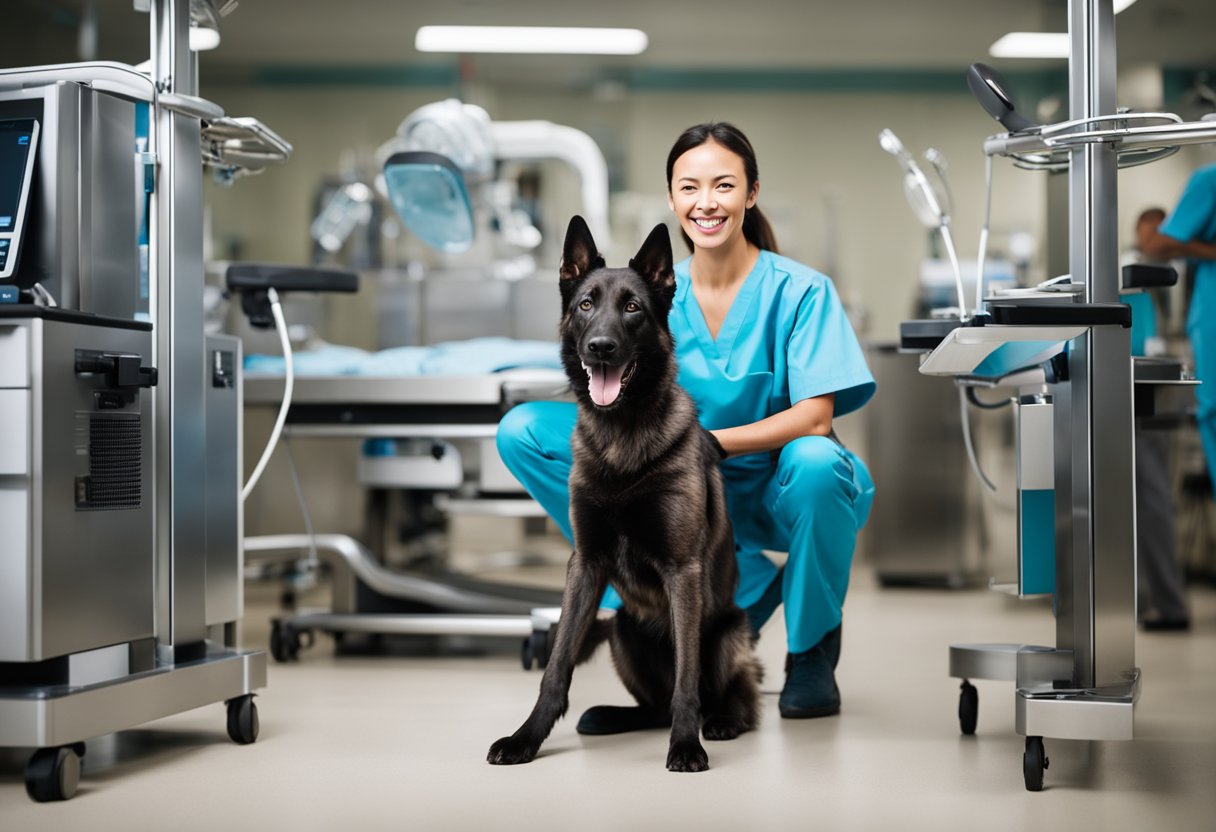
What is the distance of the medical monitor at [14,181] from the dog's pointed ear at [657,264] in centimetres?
89

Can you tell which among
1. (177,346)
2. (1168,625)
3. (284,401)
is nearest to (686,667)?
(177,346)

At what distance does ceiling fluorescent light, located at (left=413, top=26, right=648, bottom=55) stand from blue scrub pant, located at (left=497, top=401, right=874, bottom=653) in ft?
13.7

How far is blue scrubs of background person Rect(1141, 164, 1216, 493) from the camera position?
10.7ft

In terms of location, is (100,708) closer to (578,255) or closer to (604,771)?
(604,771)

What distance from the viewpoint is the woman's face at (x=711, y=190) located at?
2.10 metres

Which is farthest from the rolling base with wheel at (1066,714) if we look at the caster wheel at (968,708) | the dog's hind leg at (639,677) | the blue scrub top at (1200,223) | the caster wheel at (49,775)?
the blue scrub top at (1200,223)

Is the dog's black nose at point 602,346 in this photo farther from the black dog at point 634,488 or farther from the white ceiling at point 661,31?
the white ceiling at point 661,31

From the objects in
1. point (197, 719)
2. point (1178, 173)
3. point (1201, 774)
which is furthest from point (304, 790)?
point (1178, 173)

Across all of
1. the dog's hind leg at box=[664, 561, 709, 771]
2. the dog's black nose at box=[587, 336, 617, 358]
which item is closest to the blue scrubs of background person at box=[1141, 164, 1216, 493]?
the dog's hind leg at box=[664, 561, 709, 771]

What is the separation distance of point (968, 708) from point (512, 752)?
791 mm

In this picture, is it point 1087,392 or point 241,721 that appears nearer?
point 1087,392

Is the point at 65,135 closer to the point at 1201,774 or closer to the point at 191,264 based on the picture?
the point at 191,264

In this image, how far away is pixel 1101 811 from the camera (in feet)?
4.94

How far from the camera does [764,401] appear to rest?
2.20m
